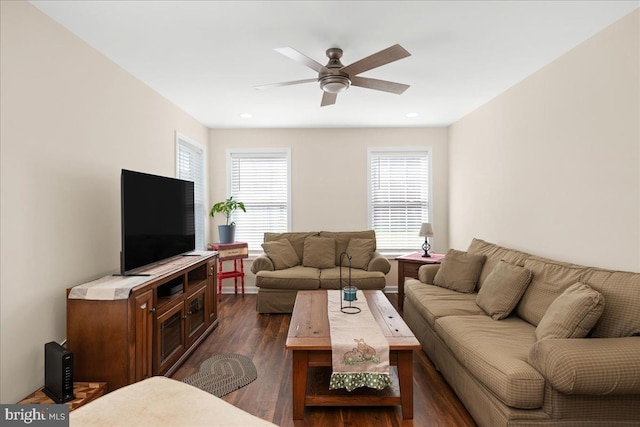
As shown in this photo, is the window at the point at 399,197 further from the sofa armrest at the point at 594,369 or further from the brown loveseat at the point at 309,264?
the sofa armrest at the point at 594,369

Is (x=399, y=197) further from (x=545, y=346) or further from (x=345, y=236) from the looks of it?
(x=545, y=346)

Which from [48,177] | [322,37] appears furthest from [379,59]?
[48,177]

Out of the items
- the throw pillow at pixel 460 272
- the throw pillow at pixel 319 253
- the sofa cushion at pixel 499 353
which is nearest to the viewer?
the sofa cushion at pixel 499 353

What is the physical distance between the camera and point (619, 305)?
6.57 ft

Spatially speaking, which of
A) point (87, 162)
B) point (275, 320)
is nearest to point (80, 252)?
point (87, 162)

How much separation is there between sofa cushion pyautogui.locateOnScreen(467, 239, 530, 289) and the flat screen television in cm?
308

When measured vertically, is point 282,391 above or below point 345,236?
below

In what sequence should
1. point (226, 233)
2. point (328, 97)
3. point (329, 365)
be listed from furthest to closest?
1. point (226, 233)
2. point (328, 97)
3. point (329, 365)

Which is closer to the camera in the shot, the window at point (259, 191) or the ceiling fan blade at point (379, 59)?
the ceiling fan blade at point (379, 59)

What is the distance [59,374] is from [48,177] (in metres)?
1.25

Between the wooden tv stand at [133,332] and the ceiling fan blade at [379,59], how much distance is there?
7.16 feet

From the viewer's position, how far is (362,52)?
2.78 metres

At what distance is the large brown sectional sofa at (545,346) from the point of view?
167cm

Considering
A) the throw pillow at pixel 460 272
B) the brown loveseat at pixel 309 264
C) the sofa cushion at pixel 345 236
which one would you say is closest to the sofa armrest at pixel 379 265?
the brown loveseat at pixel 309 264
